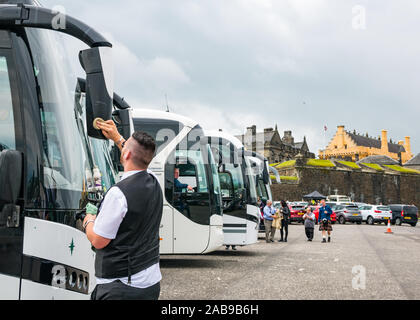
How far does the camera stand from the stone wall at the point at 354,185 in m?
61.1

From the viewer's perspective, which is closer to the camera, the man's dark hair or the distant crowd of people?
the man's dark hair

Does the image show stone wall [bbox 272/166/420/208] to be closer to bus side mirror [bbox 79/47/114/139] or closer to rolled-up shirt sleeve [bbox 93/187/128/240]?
bus side mirror [bbox 79/47/114/139]

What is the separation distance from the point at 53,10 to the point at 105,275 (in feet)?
6.28

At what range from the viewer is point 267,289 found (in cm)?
765

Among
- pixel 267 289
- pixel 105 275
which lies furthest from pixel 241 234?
pixel 105 275

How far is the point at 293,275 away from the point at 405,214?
1261 inches

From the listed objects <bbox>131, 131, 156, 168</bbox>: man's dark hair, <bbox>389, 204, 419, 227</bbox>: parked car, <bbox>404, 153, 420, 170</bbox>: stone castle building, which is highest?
<bbox>404, 153, 420, 170</bbox>: stone castle building

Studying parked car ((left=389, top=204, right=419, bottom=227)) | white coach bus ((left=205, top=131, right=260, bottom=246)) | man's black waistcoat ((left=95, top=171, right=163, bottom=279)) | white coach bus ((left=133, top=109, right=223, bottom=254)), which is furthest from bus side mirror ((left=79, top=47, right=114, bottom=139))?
parked car ((left=389, top=204, right=419, bottom=227))

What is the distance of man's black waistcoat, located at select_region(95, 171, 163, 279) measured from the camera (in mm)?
2658

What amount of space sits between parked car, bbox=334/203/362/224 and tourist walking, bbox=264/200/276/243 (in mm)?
20651

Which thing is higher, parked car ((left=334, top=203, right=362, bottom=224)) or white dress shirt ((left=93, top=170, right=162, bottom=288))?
white dress shirt ((left=93, top=170, right=162, bottom=288))

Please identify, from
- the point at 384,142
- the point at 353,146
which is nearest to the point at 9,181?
the point at 353,146

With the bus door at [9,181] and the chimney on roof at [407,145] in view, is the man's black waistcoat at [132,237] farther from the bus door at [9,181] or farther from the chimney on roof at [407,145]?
the chimney on roof at [407,145]

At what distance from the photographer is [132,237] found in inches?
106
